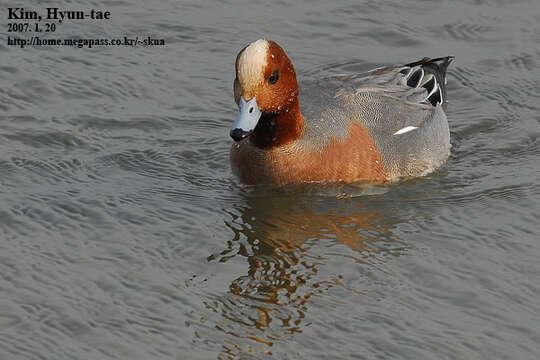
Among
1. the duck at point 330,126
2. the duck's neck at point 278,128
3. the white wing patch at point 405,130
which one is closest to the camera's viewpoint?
the duck at point 330,126

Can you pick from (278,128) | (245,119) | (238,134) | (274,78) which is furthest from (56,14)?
(238,134)

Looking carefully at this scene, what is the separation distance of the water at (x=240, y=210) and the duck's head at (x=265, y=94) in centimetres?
52

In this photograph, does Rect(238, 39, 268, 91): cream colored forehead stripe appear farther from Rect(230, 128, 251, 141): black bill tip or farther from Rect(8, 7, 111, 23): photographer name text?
Rect(8, 7, 111, 23): photographer name text

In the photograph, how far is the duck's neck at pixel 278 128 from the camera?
7914 millimetres

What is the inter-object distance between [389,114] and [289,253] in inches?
91.8

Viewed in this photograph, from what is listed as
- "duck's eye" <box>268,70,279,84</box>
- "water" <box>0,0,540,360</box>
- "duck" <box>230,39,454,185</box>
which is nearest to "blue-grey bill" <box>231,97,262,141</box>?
"duck" <box>230,39,454,185</box>

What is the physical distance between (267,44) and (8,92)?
3.05 meters

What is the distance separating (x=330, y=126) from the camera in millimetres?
8234

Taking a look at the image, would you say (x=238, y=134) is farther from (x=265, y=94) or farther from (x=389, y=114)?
(x=389, y=114)

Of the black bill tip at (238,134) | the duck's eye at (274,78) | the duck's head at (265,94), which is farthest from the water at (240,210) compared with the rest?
the duck's eye at (274,78)

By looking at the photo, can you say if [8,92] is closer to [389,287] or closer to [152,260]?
[152,260]

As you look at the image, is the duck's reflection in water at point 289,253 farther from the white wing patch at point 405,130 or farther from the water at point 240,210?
the white wing patch at point 405,130

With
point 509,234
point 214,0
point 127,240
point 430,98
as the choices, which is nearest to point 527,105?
point 430,98

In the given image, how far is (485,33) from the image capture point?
1123 cm
